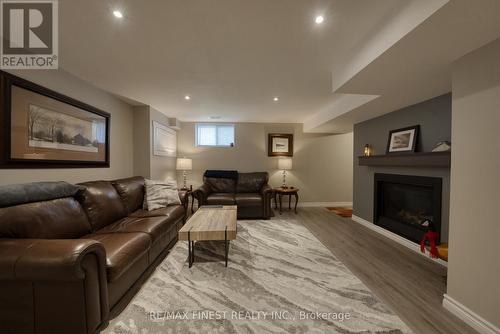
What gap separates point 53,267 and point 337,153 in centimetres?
549

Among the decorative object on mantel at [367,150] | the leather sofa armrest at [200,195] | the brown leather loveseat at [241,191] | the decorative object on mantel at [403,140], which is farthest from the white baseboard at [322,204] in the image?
the decorative object on mantel at [403,140]

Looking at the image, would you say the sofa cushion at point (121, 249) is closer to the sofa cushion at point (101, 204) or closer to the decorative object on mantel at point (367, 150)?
the sofa cushion at point (101, 204)

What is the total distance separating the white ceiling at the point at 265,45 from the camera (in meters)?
1.28

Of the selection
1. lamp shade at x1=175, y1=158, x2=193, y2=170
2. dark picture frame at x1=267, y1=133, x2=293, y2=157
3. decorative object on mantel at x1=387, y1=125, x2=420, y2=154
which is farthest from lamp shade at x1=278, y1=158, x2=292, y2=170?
lamp shade at x1=175, y1=158, x2=193, y2=170

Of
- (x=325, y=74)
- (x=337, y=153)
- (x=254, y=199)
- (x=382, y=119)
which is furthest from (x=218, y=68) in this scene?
(x=337, y=153)

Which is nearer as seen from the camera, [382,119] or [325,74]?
[325,74]

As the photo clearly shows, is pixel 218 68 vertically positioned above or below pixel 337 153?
above

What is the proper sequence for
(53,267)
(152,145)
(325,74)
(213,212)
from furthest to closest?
(152,145), (213,212), (325,74), (53,267)

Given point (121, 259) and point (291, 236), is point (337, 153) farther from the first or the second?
point (121, 259)

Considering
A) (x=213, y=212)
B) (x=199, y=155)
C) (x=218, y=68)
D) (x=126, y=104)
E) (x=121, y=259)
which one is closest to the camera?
(x=121, y=259)

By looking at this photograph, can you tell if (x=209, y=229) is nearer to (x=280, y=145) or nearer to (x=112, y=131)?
(x=112, y=131)

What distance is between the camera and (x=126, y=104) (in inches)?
136

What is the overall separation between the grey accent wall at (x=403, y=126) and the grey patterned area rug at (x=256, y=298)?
1.56 metres

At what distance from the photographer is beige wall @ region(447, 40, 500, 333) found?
1.26 meters
